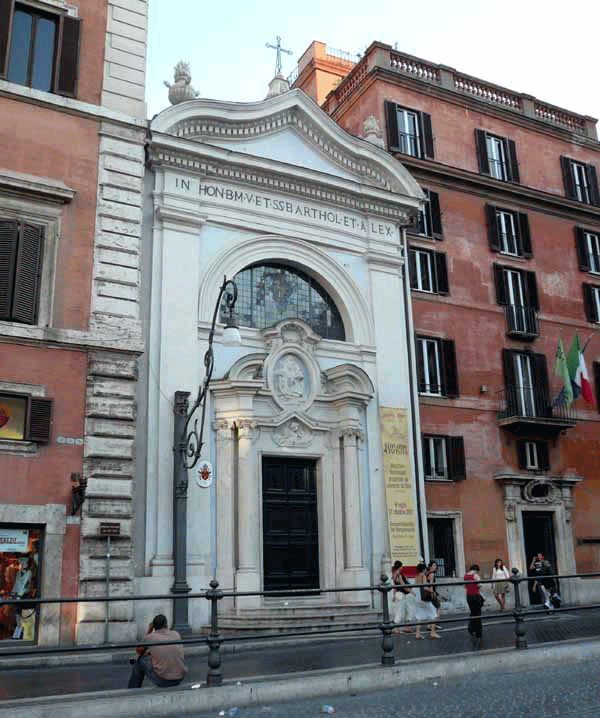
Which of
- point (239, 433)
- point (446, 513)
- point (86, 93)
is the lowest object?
point (446, 513)

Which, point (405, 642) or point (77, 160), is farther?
point (77, 160)

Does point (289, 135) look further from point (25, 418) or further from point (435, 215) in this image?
point (25, 418)

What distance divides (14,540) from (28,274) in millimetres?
5010

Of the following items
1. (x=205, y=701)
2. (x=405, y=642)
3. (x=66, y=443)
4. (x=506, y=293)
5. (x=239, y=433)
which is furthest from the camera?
(x=506, y=293)

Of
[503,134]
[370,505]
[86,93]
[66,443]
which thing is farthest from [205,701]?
[503,134]

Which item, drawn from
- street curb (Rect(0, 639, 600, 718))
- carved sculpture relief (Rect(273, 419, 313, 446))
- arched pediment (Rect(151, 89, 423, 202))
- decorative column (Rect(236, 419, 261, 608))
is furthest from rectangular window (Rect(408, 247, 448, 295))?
street curb (Rect(0, 639, 600, 718))

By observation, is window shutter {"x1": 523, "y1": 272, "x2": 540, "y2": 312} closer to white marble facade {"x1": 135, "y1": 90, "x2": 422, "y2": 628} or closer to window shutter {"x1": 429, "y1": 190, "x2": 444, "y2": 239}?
window shutter {"x1": 429, "y1": 190, "x2": 444, "y2": 239}

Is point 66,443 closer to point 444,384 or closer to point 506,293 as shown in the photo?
point 444,384

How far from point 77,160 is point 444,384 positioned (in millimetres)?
11867

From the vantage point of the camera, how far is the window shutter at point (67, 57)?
17.1 m

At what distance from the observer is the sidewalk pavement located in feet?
26.2

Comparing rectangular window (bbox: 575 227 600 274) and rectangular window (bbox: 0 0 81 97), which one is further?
rectangular window (bbox: 575 227 600 274)

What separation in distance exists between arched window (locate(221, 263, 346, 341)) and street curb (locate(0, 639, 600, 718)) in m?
11.0

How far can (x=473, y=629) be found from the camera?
13641 millimetres
